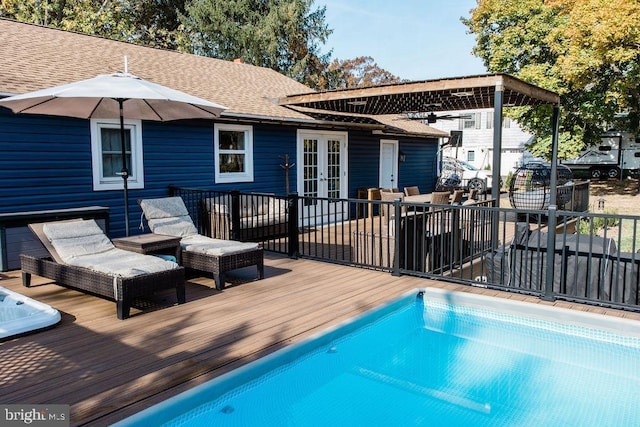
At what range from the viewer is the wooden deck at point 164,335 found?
9.41 ft

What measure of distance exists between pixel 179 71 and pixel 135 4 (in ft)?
51.0

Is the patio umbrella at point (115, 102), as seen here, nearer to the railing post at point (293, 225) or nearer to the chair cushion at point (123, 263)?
the chair cushion at point (123, 263)

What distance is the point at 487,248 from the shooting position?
7250 mm

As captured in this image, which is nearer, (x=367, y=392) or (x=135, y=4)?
(x=367, y=392)

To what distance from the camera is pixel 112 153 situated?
24.6 ft

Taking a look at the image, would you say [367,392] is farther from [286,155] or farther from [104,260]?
[286,155]

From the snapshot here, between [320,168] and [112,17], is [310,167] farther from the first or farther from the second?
[112,17]

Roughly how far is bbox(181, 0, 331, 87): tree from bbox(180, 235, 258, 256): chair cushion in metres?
19.6

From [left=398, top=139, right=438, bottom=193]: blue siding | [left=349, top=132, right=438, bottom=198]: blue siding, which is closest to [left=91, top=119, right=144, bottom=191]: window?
[left=349, top=132, right=438, bottom=198]: blue siding

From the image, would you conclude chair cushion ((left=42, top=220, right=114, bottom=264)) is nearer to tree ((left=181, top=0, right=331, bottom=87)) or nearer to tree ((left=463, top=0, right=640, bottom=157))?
tree ((left=463, top=0, right=640, bottom=157))

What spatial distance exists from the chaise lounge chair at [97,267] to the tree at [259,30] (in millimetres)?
19857

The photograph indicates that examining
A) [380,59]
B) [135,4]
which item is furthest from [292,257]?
[380,59]

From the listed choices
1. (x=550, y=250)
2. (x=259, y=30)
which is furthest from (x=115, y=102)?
(x=259, y=30)

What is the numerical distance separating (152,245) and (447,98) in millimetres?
6546
